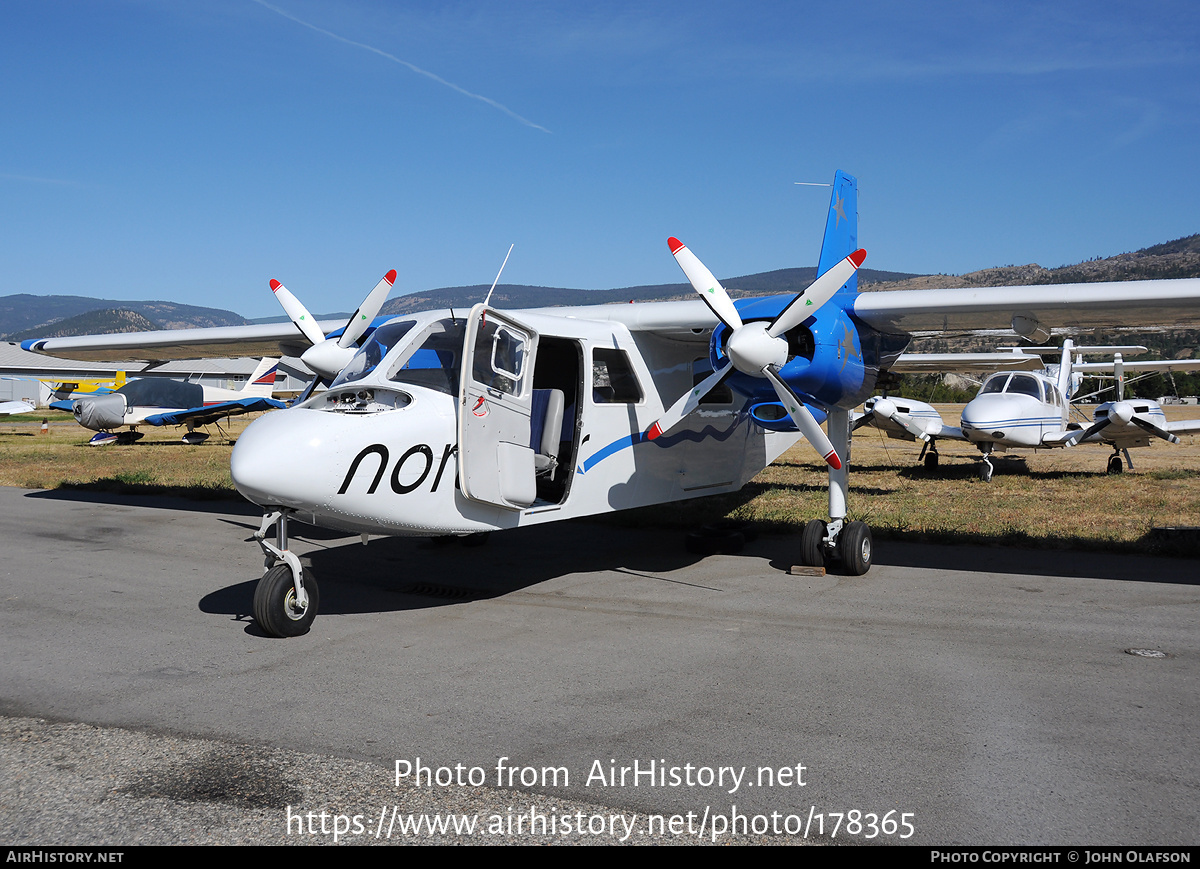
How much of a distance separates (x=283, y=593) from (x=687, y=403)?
4.53 meters

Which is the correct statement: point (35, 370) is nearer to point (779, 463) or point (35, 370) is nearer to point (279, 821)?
point (779, 463)

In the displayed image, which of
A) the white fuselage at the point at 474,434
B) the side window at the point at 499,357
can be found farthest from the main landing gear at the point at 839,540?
the side window at the point at 499,357

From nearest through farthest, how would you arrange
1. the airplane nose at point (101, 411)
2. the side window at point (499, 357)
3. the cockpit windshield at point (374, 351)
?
1. the cockpit windshield at point (374, 351)
2. the side window at point (499, 357)
3. the airplane nose at point (101, 411)

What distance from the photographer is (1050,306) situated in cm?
932

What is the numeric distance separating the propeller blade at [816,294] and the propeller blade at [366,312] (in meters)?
4.34

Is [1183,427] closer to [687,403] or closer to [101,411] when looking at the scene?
[687,403]

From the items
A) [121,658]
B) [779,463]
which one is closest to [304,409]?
[121,658]

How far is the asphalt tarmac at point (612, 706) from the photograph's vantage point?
385 centimetres

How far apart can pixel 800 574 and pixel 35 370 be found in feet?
256

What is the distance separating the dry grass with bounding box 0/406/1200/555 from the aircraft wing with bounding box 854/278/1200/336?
3043 millimetres

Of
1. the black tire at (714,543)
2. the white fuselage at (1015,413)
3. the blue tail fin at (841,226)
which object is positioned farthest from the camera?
the white fuselage at (1015,413)

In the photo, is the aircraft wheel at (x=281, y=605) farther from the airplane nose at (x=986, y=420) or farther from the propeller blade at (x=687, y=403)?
the airplane nose at (x=986, y=420)

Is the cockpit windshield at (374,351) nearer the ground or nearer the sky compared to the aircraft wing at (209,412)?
nearer the sky

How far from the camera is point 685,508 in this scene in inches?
587
